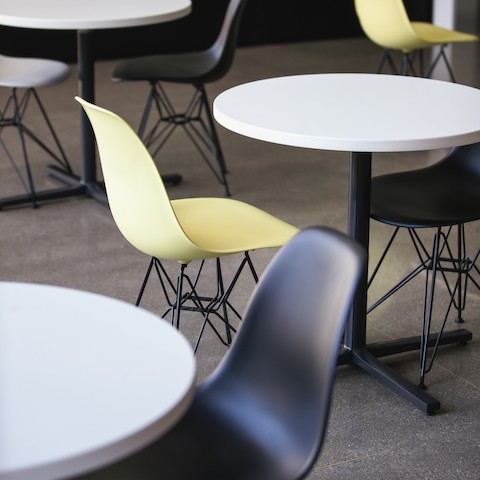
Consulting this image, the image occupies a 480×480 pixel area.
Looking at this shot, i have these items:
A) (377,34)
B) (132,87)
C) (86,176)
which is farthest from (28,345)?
(132,87)

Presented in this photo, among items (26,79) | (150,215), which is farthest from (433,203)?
(26,79)

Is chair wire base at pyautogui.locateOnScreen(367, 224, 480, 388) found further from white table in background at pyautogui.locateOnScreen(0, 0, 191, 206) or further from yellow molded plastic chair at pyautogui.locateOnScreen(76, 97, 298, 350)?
white table in background at pyautogui.locateOnScreen(0, 0, 191, 206)


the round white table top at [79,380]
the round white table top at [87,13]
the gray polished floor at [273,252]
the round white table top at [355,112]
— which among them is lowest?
the gray polished floor at [273,252]

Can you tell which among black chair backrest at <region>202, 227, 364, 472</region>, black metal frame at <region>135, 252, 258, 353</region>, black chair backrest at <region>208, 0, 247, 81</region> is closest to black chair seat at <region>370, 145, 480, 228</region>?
black metal frame at <region>135, 252, 258, 353</region>

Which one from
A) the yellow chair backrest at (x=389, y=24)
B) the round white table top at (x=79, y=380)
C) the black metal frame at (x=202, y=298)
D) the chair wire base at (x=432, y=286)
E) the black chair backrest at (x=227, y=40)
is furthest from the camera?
the yellow chair backrest at (x=389, y=24)

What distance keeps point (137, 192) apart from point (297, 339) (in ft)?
3.68

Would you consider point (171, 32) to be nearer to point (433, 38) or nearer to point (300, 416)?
point (433, 38)

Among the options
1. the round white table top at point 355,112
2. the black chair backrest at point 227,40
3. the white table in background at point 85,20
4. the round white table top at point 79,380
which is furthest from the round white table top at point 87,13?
the round white table top at point 79,380

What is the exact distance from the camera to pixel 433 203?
3322 mm

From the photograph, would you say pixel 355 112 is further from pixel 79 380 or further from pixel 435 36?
pixel 435 36

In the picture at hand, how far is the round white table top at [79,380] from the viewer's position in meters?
1.38

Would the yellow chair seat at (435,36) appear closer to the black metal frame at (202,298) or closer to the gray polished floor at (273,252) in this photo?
the gray polished floor at (273,252)

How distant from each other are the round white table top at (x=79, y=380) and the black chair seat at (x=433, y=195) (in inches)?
62.1

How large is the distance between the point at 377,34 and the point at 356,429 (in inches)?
167
